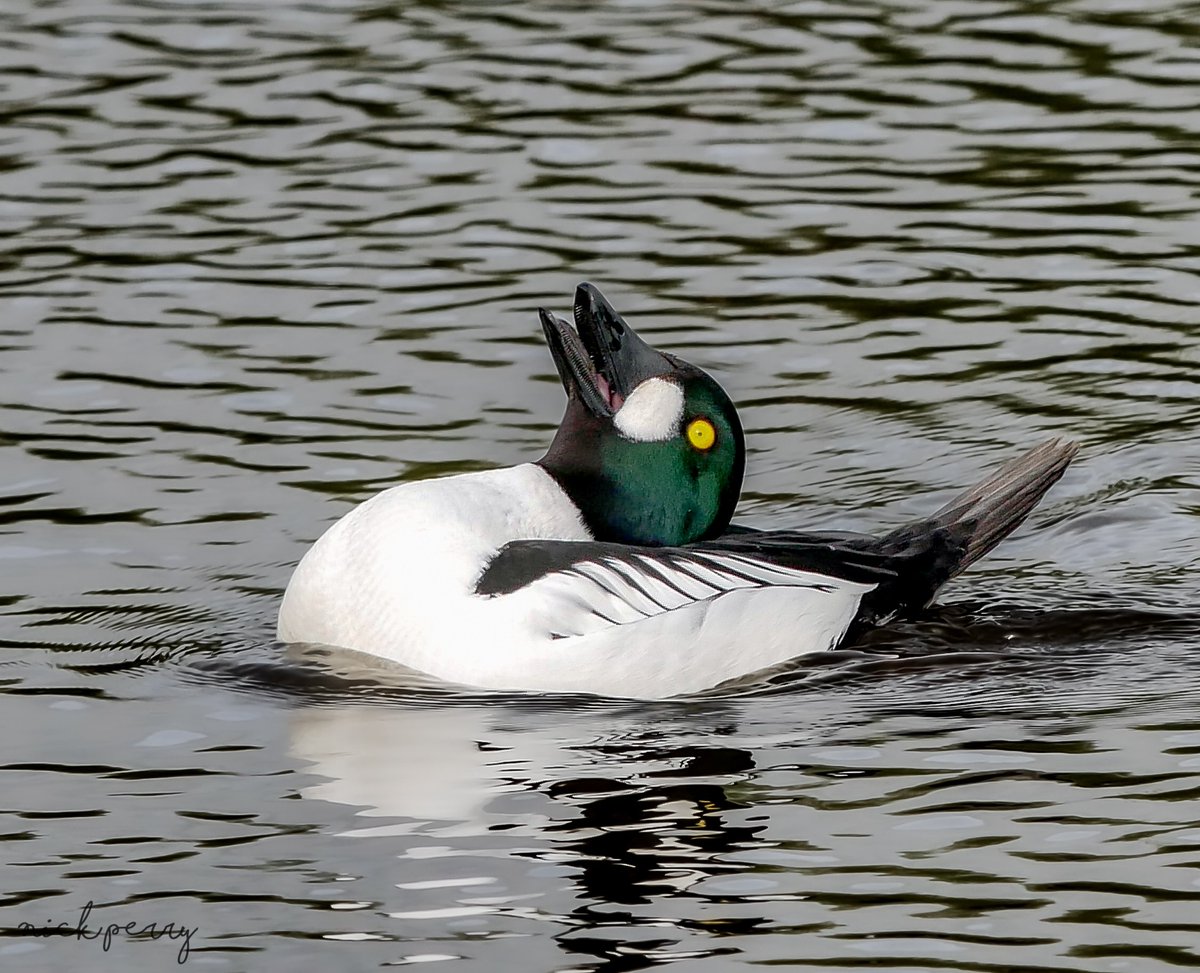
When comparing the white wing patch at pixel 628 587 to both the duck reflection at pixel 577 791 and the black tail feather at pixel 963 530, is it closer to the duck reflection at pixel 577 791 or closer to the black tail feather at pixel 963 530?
the duck reflection at pixel 577 791

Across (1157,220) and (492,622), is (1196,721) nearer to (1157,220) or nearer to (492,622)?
(492,622)

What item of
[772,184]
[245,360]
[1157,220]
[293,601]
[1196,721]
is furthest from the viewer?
[772,184]

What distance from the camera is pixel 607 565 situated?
26.0 feet

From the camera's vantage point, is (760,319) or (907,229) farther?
(907,229)

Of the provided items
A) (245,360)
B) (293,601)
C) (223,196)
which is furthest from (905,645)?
(223,196)

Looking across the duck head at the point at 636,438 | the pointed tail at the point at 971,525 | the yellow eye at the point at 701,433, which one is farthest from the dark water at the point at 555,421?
the yellow eye at the point at 701,433

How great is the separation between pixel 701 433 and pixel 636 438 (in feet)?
0.76

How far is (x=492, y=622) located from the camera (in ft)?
25.6

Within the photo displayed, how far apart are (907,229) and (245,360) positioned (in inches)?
155

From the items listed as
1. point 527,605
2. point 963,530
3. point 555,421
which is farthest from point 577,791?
point 555,421

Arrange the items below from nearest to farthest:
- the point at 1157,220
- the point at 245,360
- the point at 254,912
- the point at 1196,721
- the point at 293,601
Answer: the point at 254,912
the point at 1196,721
the point at 293,601
the point at 245,360
the point at 1157,220

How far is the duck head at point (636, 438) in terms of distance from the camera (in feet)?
27.4

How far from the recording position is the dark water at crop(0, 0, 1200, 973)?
6.27 m

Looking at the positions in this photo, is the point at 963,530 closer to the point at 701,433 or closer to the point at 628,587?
the point at 701,433
